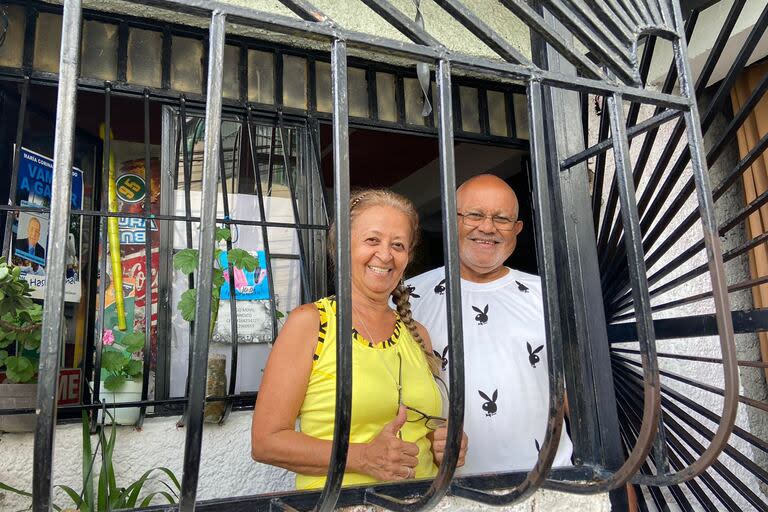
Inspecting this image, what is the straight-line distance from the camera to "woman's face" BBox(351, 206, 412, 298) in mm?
1695

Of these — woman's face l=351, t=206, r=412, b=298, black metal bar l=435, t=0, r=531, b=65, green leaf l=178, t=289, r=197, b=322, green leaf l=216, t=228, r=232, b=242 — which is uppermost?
green leaf l=216, t=228, r=232, b=242

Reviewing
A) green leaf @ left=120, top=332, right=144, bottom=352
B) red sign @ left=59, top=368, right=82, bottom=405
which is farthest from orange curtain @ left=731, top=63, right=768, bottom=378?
red sign @ left=59, top=368, right=82, bottom=405

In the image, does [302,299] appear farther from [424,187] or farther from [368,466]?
[424,187]

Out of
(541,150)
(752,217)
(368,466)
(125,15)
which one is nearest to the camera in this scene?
(541,150)

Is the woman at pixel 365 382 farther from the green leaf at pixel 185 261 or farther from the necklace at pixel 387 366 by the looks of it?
the green leaf at pixel 185 261

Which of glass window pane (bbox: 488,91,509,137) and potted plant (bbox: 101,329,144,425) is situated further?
glass window pane (bbox: 488,91,509,137)

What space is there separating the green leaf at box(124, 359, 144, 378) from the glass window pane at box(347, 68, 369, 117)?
4.63 ft

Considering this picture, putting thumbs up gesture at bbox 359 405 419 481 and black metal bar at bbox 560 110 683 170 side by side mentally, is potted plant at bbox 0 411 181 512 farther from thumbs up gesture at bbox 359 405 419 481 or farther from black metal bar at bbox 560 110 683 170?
black metal bar at bbox 560 110 683 170

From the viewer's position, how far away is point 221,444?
7.09ft

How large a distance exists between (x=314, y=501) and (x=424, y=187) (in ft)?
15.4

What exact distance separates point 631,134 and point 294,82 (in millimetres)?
1814

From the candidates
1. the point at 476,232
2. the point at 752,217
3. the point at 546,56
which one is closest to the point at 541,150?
the point at 546,56

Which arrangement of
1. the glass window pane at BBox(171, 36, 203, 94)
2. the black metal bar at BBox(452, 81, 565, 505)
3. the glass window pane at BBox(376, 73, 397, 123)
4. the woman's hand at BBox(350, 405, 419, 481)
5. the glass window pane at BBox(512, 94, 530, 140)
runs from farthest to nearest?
1. the glass window pane at BBox(512, 94, 530, 140)
2. the glass window pane at BBox(376, 73, 397, 123)
3. the glass window pane at BBox(171, 36, 203, 94)
4. the woman's hand at BBox(350, 405, 419, 481)
5. the black metal bar at BBox(452, 81, 565, 505)

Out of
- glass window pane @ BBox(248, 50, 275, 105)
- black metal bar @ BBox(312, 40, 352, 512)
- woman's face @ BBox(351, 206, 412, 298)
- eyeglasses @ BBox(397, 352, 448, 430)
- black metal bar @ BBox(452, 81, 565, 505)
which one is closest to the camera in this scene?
black metal bar @ BBox(312, 40, 352, 512)
